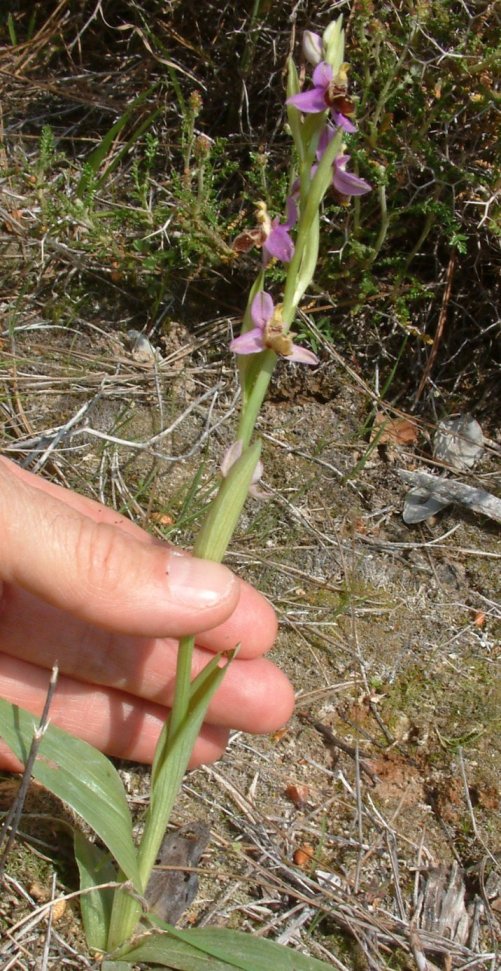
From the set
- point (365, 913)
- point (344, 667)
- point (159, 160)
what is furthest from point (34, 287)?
point (365, 913)

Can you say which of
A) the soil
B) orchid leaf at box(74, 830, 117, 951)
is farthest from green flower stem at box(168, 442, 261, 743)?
the soil

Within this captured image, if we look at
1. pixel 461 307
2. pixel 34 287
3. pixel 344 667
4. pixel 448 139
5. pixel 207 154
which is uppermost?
pixel 448 139

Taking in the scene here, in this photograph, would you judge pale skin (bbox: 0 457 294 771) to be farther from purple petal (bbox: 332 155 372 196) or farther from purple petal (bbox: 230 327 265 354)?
purple petal (bbox: 332 155 372 196)

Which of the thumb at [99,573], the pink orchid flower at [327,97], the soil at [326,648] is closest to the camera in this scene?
the pink orchid flower at [327,97]

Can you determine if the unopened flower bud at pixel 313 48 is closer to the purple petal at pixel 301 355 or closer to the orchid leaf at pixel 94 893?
the purple petal at pixel 301 355

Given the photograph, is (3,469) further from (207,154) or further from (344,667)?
(207,154)

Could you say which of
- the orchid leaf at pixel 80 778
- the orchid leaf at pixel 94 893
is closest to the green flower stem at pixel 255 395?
the orchid leaf at pixel 80 778
